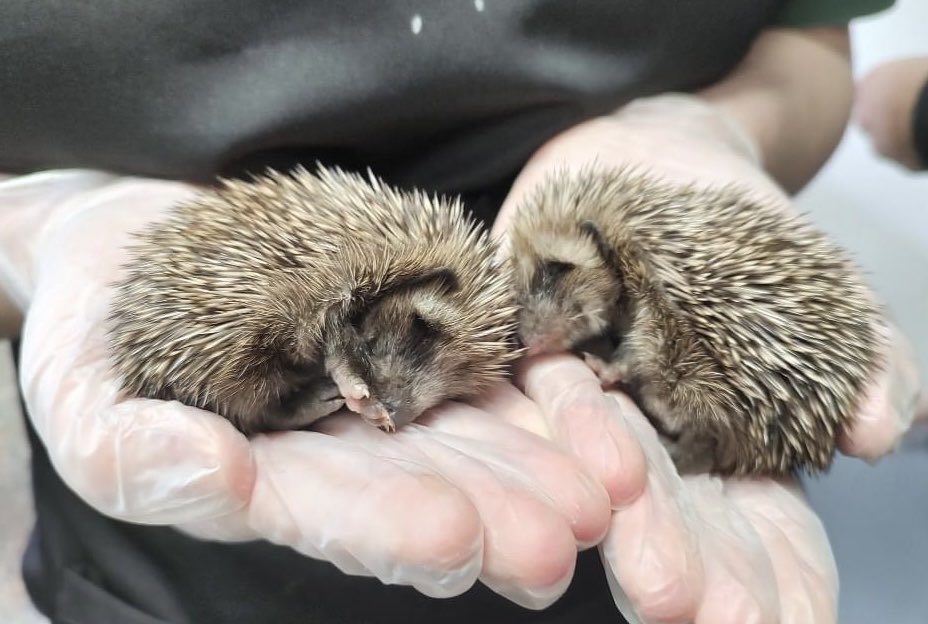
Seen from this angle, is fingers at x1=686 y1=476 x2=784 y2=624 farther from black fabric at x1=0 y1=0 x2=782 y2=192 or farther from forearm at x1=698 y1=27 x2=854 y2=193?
forearm at x1=698 y1=27 x2=854 y2=193

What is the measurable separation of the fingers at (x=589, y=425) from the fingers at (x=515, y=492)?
32 millimetres

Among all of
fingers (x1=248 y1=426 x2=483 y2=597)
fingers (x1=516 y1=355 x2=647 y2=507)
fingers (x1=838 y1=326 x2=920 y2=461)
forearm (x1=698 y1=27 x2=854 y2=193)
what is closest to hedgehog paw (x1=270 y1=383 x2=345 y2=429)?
fingers (x1=248 y1=426 x2=483 y2=597)

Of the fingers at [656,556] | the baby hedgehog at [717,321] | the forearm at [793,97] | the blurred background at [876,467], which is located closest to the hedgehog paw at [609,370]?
the baby hedgehog at [717,321]

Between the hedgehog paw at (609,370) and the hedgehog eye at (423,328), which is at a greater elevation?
the hedgehog eye at (423,328)

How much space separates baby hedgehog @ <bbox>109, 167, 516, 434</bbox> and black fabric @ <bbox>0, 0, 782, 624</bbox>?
0.75ft

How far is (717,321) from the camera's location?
1292mm

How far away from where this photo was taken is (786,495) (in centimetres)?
129

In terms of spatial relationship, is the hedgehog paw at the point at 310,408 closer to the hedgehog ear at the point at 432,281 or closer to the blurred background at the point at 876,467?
the hedgehog ear at the point at 432,281

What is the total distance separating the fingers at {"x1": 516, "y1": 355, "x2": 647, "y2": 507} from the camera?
1070 mm

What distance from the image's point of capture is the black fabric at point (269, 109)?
1310 millimetres

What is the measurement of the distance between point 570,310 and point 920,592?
1.14 metres

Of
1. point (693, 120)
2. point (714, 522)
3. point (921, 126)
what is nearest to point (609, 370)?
point (714, 522)

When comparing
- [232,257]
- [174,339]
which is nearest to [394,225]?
[232,257]

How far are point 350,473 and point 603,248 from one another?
24.8 inches
